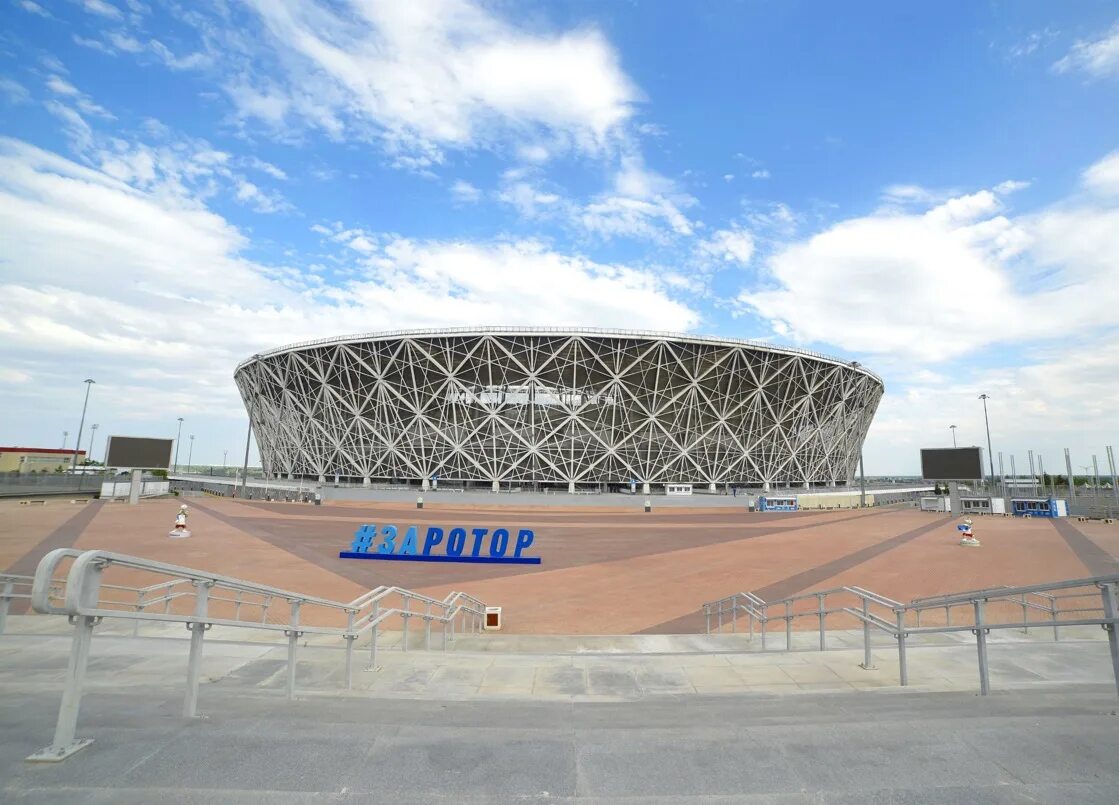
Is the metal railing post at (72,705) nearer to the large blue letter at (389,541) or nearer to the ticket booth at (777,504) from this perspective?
the large blue letter at (389,541)

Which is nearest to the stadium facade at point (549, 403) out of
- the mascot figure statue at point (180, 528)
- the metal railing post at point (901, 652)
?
the mascot figure statue at point (180, 528)

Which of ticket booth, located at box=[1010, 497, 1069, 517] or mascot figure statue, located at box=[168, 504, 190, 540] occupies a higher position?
ticket booth, located at box=[1010, 497, 1069, 517]

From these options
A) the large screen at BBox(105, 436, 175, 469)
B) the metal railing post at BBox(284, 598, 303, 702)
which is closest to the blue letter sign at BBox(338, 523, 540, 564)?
A: the metal railing post at BBox(284, 598, 303, 702)

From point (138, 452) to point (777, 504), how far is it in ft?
174

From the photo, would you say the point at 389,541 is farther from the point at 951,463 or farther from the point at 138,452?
the point at 951,463

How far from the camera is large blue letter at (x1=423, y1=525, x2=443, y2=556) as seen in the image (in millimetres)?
20938

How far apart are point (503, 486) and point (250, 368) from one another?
118ft

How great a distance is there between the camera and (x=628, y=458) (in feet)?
198

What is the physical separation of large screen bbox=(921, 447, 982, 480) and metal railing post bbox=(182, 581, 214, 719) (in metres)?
48.8

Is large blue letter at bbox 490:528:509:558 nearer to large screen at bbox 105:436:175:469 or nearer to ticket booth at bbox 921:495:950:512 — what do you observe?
large screen at bbox 105:436:175:469

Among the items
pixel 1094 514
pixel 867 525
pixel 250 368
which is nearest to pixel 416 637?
pixel 867 525

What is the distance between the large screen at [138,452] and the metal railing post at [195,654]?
4877 centimetres

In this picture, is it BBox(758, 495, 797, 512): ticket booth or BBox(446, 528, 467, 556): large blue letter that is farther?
BBox(758, 495, 797, 512): ticket booth

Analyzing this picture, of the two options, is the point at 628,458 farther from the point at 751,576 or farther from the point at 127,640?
the point at 127,640
